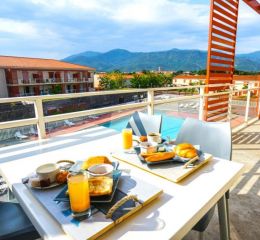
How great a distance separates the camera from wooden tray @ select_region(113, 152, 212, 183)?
2.60ft

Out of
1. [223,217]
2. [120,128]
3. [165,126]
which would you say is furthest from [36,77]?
[223,217]

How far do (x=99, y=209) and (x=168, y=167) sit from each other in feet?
1.29

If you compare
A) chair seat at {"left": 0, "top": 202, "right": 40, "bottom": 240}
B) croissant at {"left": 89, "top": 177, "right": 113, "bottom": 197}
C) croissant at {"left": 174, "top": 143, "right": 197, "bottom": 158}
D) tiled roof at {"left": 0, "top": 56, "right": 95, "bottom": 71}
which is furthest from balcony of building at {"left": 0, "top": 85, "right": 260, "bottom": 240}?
tiled roof at {"left": 0, "top": 56, "right": 95, "bottom": 71}

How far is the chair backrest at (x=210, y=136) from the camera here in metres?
1.27

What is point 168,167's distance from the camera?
34.2 inches

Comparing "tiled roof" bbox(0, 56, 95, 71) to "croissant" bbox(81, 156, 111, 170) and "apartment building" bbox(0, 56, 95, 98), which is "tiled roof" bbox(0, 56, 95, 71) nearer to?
"apartment building" bbox(0, 56, 95, 98)

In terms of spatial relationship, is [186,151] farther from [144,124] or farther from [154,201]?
[144,124]

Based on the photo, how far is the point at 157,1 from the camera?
230 inches

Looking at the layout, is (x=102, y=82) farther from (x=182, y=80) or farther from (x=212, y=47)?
(x=212, y=47)

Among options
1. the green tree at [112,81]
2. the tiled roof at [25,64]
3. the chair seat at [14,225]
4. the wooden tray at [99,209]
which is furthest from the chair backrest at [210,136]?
the green tree at [112,81]

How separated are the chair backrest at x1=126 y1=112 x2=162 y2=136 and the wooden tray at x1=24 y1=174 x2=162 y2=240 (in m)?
0.99

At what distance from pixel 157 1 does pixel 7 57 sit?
2408 centimetres

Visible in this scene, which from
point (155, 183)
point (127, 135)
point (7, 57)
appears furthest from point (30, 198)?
point (7, 57)

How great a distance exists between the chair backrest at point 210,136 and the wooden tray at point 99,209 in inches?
30.4
